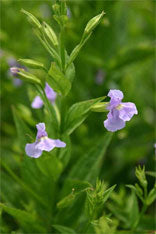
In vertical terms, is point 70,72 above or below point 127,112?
above

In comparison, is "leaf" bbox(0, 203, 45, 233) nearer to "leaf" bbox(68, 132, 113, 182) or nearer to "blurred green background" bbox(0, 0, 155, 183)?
"leaf" bbox(68, 132, 113, 182)

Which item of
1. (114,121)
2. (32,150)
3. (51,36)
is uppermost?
(51,36)

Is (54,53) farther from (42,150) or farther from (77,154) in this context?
(77,154)

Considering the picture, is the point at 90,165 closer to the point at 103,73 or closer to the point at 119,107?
the point at 119,107

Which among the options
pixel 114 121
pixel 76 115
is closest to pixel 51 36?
pixel 76 115

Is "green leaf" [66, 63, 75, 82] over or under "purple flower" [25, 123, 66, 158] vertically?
over

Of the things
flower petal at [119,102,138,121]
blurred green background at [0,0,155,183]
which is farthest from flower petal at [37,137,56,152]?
blurred green background at [0,0,155,183]
